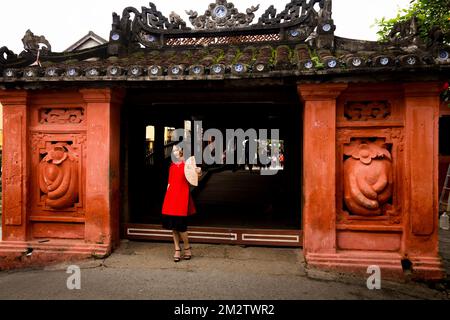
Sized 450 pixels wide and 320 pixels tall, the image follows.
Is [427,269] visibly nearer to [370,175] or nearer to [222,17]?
[370,175]

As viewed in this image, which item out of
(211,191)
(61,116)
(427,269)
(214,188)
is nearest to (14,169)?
(61,116)

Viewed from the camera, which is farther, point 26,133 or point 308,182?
point 26,133

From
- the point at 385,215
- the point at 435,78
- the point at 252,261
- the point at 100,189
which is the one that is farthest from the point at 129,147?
the point at 435,78

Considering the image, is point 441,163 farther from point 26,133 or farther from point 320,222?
point 26,133

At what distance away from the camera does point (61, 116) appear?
6508 millimetres

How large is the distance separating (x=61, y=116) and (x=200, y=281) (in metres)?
3.97

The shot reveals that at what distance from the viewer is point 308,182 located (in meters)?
5.84

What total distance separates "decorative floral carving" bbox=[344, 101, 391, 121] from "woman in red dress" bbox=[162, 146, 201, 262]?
2.83m

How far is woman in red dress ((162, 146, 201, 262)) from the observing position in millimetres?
6031

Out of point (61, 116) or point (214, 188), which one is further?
point (214, 188)

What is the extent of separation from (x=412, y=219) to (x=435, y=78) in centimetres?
221

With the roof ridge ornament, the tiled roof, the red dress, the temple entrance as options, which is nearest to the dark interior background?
the temple entrance
